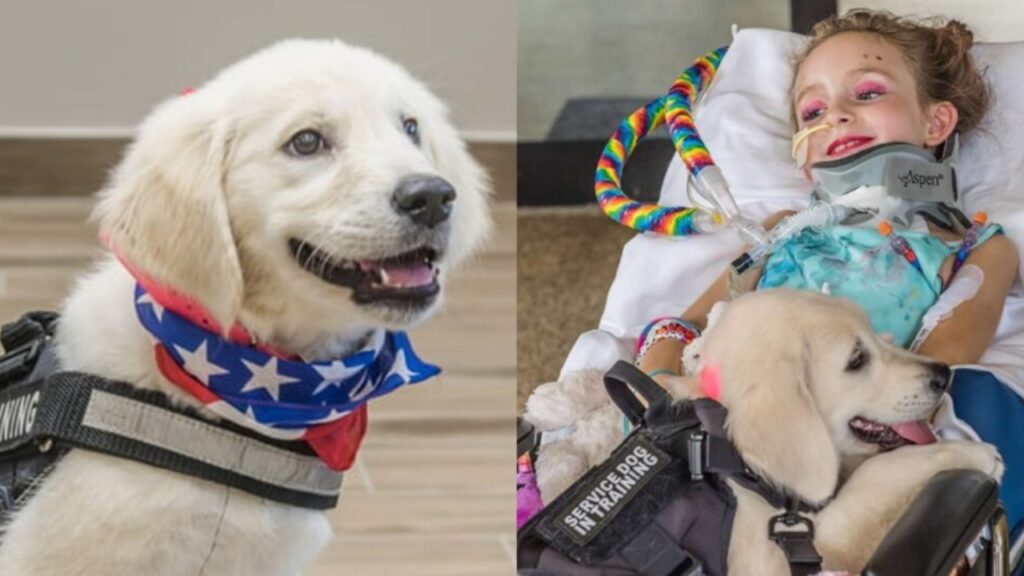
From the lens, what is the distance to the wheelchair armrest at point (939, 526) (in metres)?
0.93

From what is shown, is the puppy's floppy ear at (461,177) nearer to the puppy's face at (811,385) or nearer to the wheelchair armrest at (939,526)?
the puppy's face at (811,385)

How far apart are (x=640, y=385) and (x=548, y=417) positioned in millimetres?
112

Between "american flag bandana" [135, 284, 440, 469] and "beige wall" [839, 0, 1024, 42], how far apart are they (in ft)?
1.85

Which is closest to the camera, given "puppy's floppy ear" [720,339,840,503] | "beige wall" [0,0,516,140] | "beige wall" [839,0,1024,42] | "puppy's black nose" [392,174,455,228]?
"puppy's black nose" [392,174,455,228]

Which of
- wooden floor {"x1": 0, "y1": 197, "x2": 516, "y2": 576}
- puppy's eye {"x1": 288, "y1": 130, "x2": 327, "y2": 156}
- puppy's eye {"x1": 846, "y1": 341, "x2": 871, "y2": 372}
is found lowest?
wooden floor {"x1": 0, "y1": 197, "x2": 516, "y2": 576}

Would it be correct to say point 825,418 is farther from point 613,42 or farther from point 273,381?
point 613,42

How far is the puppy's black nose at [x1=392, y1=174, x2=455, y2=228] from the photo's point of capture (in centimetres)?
85

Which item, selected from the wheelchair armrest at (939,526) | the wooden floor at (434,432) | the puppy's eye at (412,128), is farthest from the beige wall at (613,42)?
the wheelchair armrest at (939,526)

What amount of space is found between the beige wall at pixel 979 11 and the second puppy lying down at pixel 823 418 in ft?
1.25

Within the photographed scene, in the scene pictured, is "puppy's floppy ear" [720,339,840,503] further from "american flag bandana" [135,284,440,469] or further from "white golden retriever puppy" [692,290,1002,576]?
"american flag bandana" [135,284,440,469]

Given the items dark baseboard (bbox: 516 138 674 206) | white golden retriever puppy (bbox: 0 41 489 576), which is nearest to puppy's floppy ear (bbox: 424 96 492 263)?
white golden retriever puppy (bbox: 0 41 489 576)

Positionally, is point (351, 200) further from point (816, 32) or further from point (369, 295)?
point (816, 32)

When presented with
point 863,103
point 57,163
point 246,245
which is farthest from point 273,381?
point 57,163

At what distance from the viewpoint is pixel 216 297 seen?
88cm
